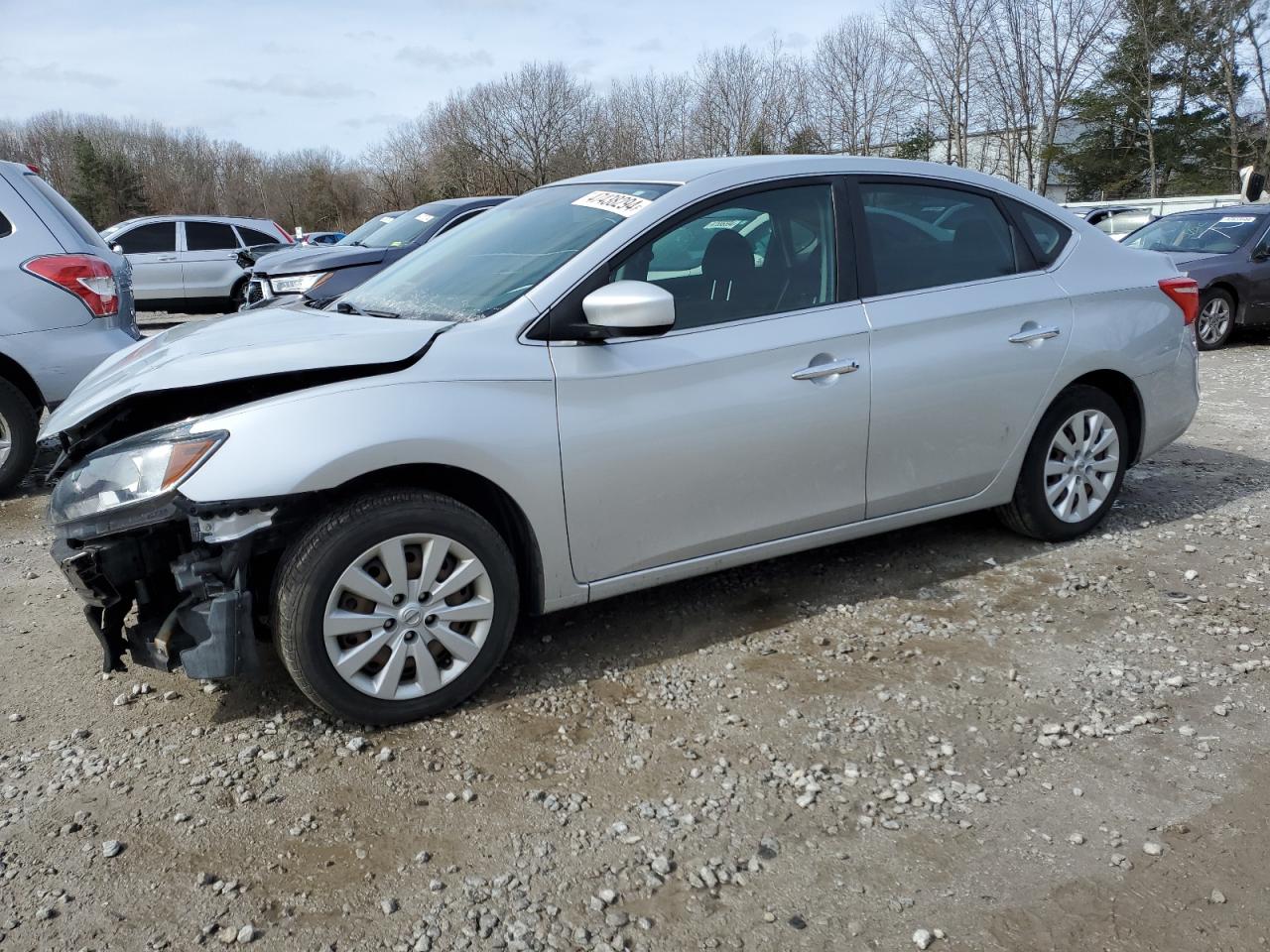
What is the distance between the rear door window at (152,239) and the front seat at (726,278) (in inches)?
550

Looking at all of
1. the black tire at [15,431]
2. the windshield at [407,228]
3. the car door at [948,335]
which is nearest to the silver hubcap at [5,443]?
the black tire at [15,431]

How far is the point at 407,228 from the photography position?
33.9ft

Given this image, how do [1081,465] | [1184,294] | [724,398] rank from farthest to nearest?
[1184,294]
[1081,465]
[724,398]

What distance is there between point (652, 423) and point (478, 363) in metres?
0.62

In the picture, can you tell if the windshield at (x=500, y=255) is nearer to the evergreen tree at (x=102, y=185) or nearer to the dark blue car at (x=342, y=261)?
the dark blue car at (x=342, y=261)

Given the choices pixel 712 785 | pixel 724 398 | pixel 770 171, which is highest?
pixel 770 171

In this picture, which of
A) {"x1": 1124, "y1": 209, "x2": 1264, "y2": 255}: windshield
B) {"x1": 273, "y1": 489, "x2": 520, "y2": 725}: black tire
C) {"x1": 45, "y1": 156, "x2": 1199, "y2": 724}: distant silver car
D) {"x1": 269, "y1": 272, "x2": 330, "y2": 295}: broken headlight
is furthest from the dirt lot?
{"x1": 1124, "y1": 209, "x2": 1264, "y2": 255}: windshield

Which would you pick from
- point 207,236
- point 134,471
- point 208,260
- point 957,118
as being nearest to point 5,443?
point 134,471

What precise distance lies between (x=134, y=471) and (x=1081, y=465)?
3910 millimetres

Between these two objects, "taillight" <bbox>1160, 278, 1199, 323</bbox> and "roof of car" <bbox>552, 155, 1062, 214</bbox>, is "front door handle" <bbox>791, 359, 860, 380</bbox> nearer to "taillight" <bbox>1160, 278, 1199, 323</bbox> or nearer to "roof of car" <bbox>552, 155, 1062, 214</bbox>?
"roof of car" <bbox>552, 155, 1062, 214</bbox>

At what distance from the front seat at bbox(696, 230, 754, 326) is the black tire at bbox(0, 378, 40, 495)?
14.6 feet

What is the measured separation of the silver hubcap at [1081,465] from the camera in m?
4.48

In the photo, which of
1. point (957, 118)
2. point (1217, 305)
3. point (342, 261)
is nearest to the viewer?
point (342, 261)

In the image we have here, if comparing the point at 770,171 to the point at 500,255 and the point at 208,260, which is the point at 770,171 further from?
the point at 208,260
